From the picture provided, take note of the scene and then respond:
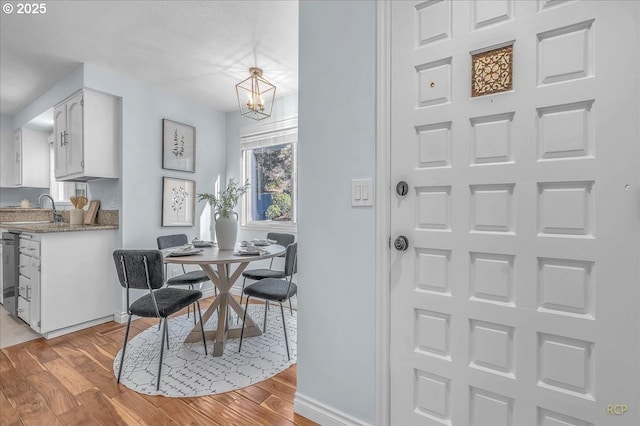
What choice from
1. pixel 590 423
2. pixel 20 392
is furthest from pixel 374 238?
pixel 20 392

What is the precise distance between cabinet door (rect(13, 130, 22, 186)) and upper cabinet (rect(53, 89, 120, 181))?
174 cm

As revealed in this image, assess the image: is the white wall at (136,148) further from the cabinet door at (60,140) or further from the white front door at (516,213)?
the white front door at (516,213)

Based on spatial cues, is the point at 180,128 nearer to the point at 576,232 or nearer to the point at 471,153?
the point at 471,153

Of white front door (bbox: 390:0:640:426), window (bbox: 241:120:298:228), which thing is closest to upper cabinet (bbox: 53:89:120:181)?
window (bbox: 241:120:298:228)

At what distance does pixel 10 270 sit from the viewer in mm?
3102

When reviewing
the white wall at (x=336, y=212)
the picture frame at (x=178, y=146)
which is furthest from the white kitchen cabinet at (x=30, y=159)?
the white wall at (x=336, y=212)

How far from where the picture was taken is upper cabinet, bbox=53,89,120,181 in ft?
9.78

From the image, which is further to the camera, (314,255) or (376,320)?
(314,255)

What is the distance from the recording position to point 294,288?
2.54 m

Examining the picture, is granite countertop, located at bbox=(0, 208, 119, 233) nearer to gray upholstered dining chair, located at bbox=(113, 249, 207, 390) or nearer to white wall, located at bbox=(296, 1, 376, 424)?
gray upholstered dining chair, located at bbox=(113, 249, 207, 390)

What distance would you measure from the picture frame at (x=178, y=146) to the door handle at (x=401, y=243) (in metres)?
3.10

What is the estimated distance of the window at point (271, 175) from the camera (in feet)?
12.2

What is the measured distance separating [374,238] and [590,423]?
0.97 metres

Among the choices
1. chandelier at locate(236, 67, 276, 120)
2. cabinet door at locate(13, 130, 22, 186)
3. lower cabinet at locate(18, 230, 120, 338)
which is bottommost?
lower cabinet at locate(18, 230, 120, 338)
